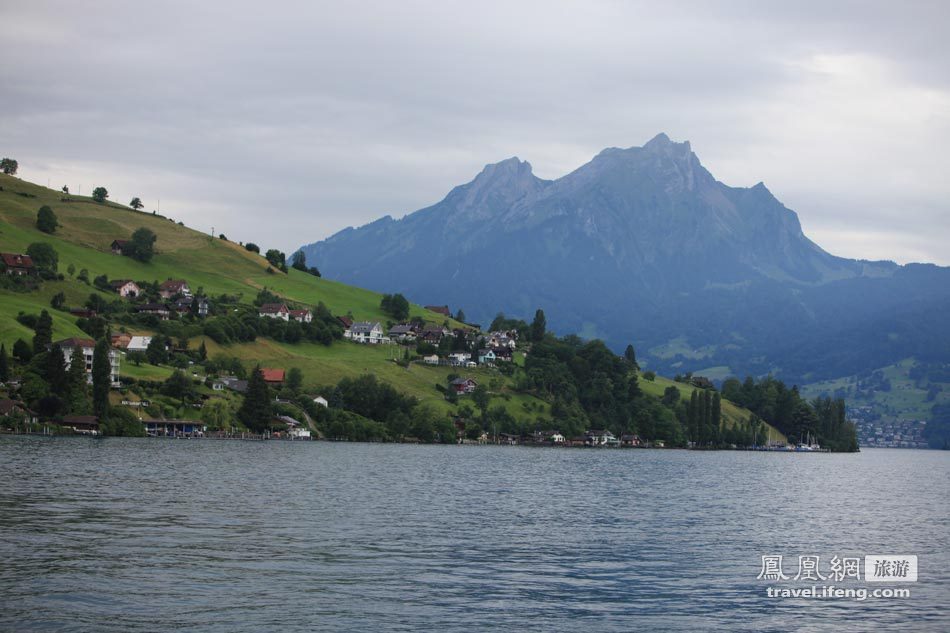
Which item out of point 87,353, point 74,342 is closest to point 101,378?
point 74,342

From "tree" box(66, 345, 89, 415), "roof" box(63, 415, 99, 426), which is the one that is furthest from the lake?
"tree" box(66, 345, 89, 415)

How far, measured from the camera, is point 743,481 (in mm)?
135500

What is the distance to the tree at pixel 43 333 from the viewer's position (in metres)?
169

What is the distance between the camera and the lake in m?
43.0

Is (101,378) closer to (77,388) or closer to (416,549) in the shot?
(77,388)

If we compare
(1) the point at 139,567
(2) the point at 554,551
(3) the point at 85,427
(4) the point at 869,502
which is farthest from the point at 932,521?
(3) the point at 85,427

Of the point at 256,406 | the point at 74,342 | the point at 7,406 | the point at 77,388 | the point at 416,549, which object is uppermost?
the point at 74,342

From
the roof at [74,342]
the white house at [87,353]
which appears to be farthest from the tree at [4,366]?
the roof at [74,342]

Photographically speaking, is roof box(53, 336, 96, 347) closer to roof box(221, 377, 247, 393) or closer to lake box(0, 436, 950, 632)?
roof box(221, 377, 247, 393)

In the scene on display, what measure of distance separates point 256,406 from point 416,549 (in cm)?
12867

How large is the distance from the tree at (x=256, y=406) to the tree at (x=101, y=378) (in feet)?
88.9

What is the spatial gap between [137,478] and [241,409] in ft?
303

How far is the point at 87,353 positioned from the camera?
571 ft

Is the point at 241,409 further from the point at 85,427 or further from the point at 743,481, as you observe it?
the point at 743,481
